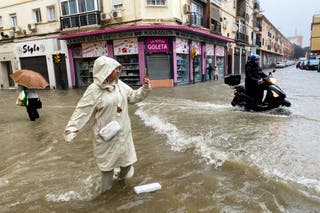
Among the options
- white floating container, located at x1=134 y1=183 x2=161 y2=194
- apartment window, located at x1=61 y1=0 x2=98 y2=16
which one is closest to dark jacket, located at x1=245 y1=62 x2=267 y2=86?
white floating container, located at x1=134 y1=183 x2=161 y2=194

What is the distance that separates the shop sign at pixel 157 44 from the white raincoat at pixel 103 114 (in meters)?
15.5

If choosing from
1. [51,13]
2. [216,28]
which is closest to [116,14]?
[51,13]

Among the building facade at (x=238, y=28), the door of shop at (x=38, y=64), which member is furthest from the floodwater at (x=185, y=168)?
the building facade at (x=238, y=28)

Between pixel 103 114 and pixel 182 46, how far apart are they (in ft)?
57.4

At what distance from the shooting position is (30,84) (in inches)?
321

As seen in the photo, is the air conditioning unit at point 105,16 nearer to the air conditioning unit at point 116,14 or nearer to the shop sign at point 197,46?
the air conditioning unit at point 116,14

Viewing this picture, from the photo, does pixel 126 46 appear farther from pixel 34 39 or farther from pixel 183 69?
pixel 34 39

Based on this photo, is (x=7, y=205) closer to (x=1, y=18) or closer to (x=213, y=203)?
(x=213, y=203)

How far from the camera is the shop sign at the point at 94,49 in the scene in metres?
19.8

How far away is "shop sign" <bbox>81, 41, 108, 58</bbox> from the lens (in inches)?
780

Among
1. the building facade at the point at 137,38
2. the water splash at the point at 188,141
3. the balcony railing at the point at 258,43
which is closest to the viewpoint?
the water splash at the point at 188,141

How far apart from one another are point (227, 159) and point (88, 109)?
249 cm

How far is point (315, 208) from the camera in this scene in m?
3.03

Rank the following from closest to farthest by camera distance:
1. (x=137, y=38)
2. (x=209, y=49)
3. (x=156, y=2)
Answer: (x=137, y=38) → (x=156, y=2) → (x=209, y=49)
